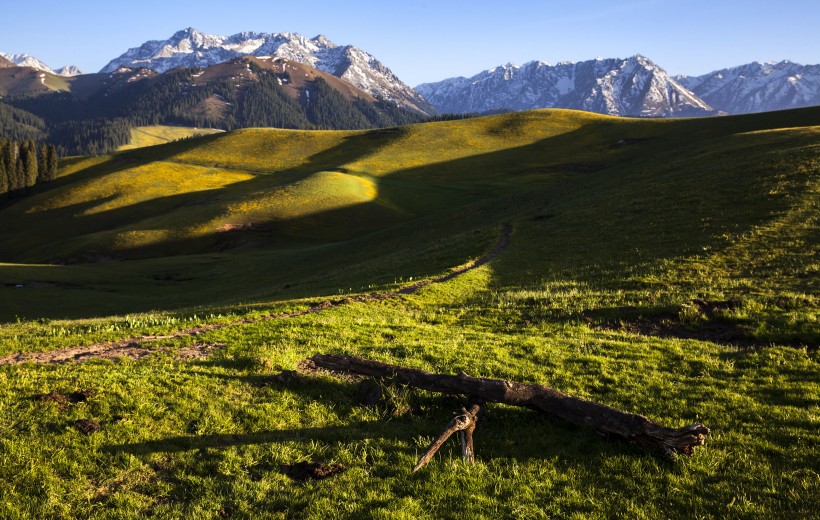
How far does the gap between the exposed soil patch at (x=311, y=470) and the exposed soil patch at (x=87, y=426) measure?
4475 millimetres

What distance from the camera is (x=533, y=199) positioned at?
6819 centimetres

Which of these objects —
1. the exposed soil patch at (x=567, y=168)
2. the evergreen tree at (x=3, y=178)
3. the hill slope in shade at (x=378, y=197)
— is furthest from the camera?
the evergreen tree at (x=3, y=178)

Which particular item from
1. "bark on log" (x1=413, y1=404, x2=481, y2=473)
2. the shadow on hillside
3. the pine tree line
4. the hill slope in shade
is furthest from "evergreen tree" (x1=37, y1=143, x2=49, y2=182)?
"bark on log" (x1=413, y1=404, x2=481, y2=473)

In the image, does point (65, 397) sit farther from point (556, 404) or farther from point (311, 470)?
point (556, 404)

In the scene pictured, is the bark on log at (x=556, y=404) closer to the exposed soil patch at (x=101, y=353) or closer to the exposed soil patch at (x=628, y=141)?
the exposed soil patch at (x=101, y=353)

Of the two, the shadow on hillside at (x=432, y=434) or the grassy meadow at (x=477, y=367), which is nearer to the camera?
the grassy meadow at (x=477, y=367)

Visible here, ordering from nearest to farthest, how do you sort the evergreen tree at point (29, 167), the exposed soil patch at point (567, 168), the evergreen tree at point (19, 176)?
the exposed soil patch at point (567, 168) → the evergreen tree at point (19, 176) → the evergreen tree at point (29, 167)

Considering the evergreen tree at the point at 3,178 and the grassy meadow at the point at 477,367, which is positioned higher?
the evergreen tree at the point at 3,178

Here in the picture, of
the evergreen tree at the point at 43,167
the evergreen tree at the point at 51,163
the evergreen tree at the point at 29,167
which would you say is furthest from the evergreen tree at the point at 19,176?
the evergreen tree at the point at 51,163

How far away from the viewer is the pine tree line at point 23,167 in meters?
139

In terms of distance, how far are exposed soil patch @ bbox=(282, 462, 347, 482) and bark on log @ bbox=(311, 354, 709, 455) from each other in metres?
3.48

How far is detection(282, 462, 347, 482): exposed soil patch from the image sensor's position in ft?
30.0

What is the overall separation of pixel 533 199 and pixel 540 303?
4616 centimetres

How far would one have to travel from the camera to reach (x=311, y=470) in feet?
30.5
